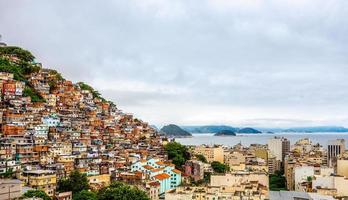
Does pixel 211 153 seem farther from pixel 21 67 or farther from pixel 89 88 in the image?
pixel 21 67

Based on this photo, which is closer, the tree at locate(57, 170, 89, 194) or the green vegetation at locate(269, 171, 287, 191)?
the tree at locate(57, 170, 89, 194)

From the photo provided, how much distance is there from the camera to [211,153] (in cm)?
4197

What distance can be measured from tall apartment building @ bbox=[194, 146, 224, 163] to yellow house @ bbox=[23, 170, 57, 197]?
22610mm

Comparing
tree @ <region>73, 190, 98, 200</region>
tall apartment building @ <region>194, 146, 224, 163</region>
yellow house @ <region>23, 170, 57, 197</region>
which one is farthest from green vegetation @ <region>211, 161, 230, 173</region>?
tree @ <region>73, 190, 98, 200</region>

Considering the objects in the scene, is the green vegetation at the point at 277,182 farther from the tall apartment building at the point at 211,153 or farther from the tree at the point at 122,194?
the tree at the point at 122,194

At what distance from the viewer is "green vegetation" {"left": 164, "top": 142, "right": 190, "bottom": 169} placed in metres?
33.0

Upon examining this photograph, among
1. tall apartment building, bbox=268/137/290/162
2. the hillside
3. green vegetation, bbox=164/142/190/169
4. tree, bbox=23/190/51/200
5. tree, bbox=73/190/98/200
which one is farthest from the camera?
tall apartment building, bbox=268/137/290/162

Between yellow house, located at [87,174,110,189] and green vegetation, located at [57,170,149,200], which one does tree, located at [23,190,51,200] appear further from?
yellow house, located at [87,174,110,189]

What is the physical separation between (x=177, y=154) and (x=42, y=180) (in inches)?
607

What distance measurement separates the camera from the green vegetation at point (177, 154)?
33.0 m

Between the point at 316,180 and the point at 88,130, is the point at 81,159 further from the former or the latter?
the point at 316,180

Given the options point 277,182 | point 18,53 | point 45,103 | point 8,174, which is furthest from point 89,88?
point 8,174

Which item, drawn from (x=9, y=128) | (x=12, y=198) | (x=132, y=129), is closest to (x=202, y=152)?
(x=132, y=129)

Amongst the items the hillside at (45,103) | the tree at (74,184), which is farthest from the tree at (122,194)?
the hillside at (45,103)
